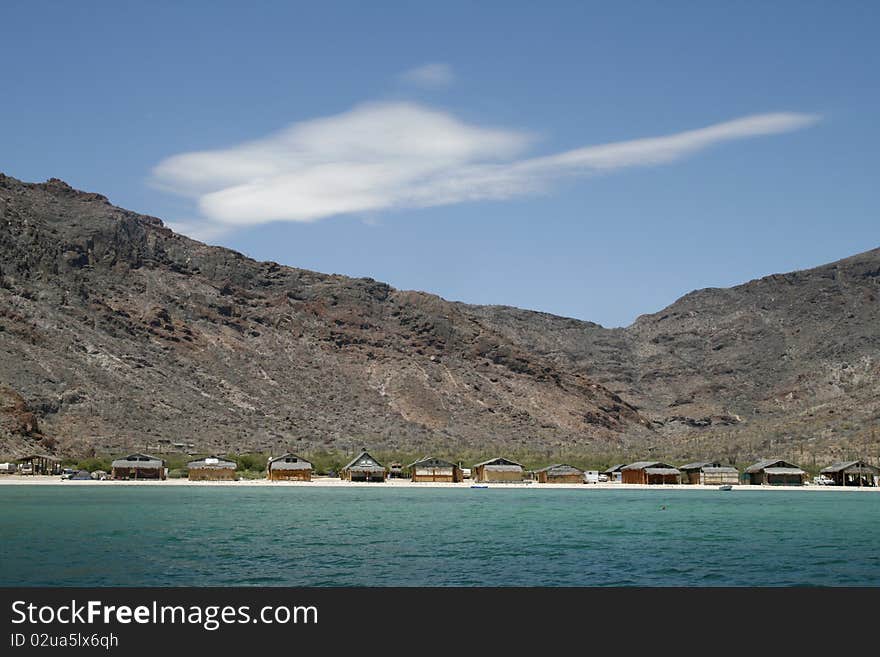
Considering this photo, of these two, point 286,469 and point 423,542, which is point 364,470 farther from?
point 423,542

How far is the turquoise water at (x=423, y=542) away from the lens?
107 feet

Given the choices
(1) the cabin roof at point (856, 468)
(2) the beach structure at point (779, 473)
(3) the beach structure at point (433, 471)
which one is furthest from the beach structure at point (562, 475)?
(1) the cabin roof at point (856, 468)

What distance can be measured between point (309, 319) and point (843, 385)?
309 feet

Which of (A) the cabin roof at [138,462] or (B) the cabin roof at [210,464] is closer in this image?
(A) the cabin roof at [138,462]

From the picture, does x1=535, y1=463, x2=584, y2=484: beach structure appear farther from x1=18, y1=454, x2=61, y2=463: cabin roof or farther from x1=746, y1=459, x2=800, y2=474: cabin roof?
x1=18, y1=454, x2=61, y2=463: cabin roof

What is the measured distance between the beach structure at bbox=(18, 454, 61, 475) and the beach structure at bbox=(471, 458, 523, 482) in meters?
45.6

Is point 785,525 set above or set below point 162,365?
below

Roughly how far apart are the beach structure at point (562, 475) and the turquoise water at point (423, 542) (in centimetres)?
3880

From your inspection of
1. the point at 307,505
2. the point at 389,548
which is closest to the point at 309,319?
the point at 307,505

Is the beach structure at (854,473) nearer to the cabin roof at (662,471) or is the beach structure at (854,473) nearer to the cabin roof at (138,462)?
the cabin roof at (662,471)
